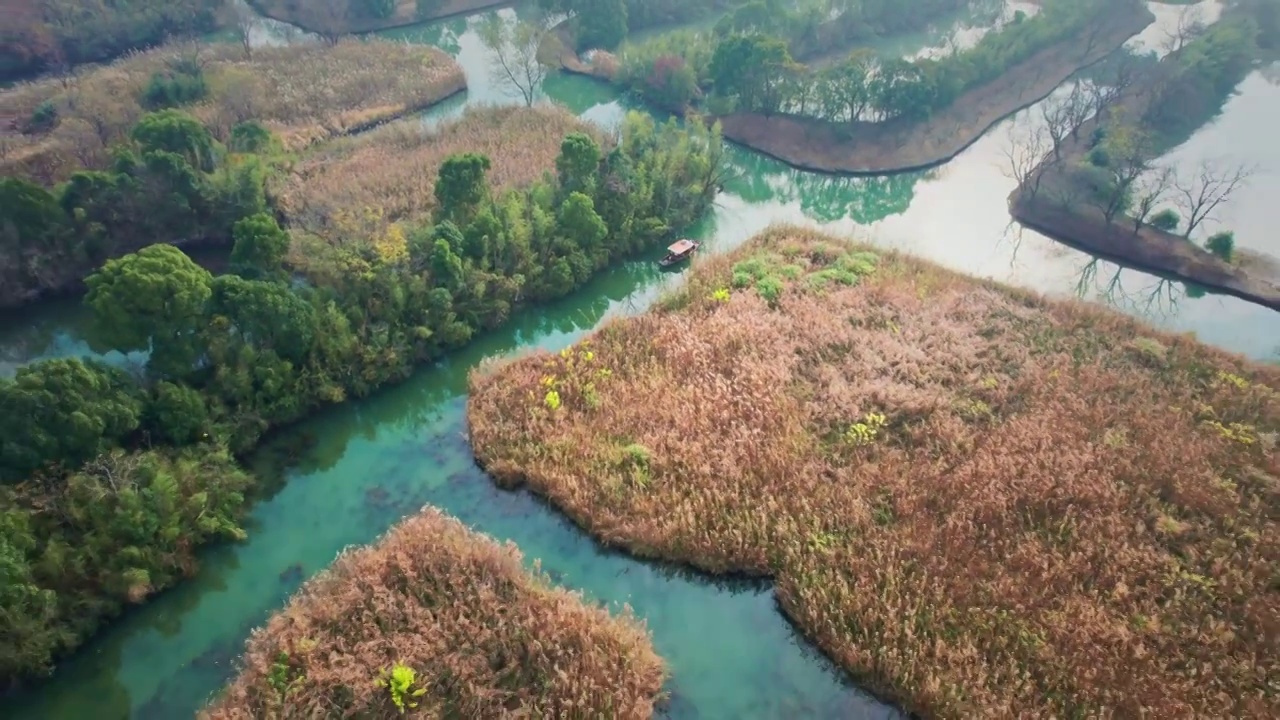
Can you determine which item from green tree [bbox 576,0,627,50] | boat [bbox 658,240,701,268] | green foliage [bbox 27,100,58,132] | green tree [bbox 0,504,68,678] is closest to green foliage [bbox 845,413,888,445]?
boat [bbox 658,240,701,268]

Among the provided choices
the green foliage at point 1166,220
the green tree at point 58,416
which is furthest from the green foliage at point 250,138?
the green foliage at point 1166,220

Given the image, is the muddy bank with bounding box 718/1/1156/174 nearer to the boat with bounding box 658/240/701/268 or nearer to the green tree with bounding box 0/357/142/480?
the boat with bounding box 658/240/701/268

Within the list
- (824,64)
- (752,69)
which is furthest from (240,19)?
(824,64)

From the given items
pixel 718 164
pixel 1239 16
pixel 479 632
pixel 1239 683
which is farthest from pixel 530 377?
pixel 1239 16

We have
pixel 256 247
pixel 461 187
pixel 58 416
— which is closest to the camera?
pixel 58 416

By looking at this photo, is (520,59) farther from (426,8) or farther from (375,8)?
(375,8)

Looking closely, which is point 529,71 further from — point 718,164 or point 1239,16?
point 1239,16
